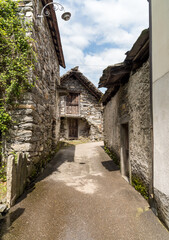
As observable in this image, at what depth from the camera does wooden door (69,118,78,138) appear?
14.1m

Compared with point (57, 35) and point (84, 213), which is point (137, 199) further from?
point (57, 35)

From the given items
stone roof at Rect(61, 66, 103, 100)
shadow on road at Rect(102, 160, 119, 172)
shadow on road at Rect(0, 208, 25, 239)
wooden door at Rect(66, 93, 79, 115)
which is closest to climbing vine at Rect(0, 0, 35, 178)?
shadow on road at Rect(0, 208, 25, 239)

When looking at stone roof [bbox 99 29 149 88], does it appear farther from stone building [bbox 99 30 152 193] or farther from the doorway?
the doorway

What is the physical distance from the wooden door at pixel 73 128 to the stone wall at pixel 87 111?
0.42 meters

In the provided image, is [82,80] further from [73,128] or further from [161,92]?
[161,92]

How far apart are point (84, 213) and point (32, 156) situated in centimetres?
195

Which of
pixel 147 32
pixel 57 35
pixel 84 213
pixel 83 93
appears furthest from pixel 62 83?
pixel 84 213

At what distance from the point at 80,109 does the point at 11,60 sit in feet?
33.3

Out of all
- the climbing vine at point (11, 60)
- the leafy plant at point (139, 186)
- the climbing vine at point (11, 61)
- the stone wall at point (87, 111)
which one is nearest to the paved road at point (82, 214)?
the leafy plant at point (139, 186)

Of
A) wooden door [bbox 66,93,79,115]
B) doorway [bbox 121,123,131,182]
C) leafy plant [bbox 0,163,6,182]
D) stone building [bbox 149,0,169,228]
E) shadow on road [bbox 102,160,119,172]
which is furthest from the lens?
wooden door [bbox 66,93,79,115]

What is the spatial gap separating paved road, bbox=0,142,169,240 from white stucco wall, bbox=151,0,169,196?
0.70 meters

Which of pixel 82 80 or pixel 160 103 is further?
pixel 82 80

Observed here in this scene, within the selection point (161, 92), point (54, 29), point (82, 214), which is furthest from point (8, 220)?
point (54, 29)

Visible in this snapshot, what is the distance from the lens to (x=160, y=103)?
2508 mm
